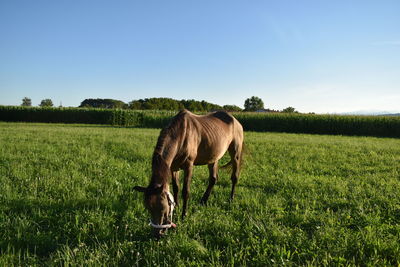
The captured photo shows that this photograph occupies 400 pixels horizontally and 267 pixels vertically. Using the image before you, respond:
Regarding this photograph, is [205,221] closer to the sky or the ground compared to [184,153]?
closer to the ground

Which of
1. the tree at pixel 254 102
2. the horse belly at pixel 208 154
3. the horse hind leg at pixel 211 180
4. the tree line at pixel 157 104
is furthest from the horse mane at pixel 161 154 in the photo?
the tree at pixel 254 102

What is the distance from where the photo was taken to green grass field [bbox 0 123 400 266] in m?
2.98

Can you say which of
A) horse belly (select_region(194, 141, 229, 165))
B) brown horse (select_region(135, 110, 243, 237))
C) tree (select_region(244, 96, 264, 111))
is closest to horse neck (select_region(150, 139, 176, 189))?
brown horse (select_region(135, 110, 243, 237))

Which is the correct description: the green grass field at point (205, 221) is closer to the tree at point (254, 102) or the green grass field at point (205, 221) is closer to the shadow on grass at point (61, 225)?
the shadow on grass at point (61, 225)

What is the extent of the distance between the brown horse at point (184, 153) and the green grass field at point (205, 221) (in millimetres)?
471

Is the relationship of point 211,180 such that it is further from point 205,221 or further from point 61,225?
point 61,225

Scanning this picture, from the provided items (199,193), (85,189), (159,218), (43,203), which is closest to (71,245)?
(159,218)

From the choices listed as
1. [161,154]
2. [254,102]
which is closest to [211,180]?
[161,154]

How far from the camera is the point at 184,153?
405cm

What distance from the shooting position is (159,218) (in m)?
3.06

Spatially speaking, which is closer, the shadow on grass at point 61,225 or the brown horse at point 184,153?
the brown horse at point 184,153

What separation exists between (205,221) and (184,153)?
1203 millimetres

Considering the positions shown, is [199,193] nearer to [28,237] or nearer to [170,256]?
[170,256]

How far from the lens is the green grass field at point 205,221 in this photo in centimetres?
298
